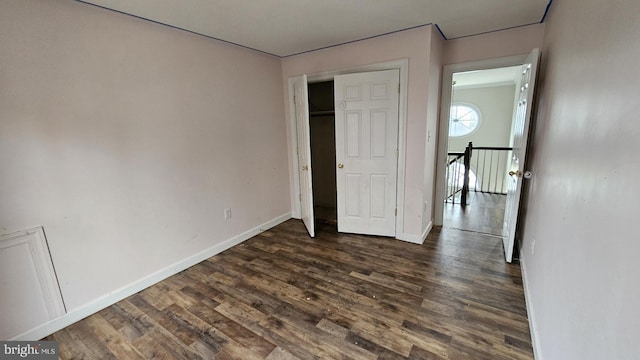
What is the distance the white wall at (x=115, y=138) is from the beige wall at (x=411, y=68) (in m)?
1.13

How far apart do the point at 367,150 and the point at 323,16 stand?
5.01 ft

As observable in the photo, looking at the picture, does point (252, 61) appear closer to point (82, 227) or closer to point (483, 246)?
point (82, 227)

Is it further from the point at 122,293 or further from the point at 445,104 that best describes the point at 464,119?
the point at 122,293

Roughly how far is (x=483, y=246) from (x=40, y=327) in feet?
13.4

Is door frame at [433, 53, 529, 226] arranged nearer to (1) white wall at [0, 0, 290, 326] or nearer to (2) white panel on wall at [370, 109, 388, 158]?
(2) white panel on wall at [370, 109, 388, 158]

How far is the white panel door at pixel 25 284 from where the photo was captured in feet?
5.74

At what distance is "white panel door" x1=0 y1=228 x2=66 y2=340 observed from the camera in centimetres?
175

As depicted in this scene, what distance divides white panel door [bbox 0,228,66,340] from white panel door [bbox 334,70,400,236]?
282cm

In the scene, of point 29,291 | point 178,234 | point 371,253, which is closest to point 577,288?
point 371,253

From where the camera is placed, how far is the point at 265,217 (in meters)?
3.76

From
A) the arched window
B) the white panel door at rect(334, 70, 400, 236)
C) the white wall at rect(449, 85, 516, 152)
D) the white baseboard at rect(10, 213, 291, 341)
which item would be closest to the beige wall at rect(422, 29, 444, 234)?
the white panel door at rect(334, 70, 400, 236)

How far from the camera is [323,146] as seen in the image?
181 inches

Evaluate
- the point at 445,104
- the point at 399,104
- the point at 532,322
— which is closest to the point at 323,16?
the point at 399,104

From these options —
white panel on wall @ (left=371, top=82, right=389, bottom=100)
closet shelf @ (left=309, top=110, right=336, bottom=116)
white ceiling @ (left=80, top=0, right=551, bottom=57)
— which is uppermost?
white ceiling @ (left=80, top=0, right=551, bottom=57)
